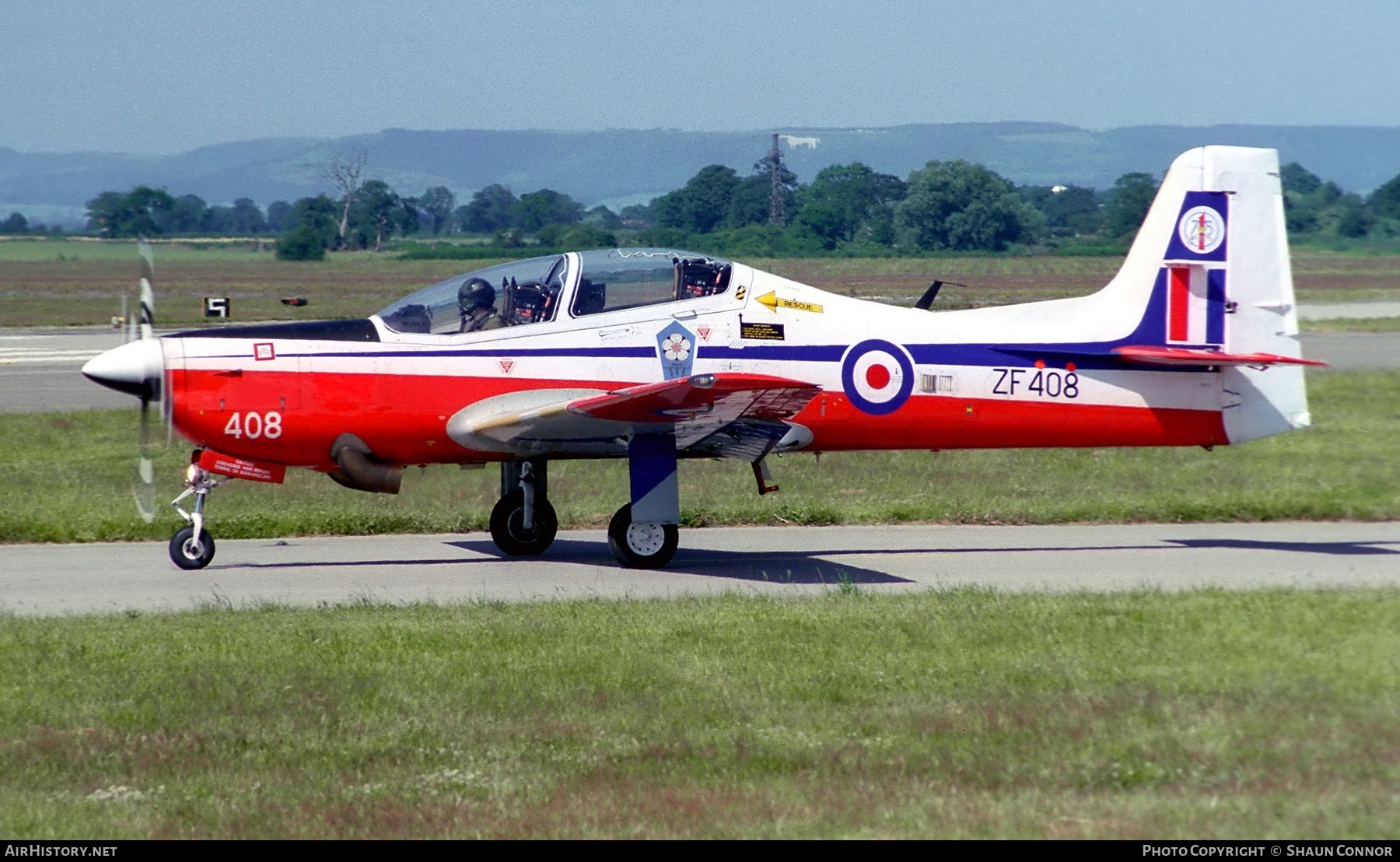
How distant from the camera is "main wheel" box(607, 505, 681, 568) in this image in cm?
1084

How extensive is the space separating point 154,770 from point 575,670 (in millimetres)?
2127

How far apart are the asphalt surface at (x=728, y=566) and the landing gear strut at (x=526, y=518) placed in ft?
0.56

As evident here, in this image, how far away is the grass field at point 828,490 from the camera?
41.5ft

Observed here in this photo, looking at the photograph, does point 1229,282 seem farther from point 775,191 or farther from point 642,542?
point 775,191

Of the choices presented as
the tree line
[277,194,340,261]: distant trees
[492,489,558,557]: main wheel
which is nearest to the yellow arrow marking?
[492,489,558,557]: main wheel

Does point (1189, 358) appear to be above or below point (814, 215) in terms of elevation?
below

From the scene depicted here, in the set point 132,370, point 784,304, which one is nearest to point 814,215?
point 784,304

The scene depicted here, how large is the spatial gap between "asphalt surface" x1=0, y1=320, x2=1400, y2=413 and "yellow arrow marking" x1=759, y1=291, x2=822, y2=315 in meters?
14.1

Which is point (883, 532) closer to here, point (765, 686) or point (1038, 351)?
point (1038, 351)

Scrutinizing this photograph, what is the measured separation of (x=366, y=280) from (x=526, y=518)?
126 feet

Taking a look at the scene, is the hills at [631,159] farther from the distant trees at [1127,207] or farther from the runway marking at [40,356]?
the runway marking at [40,356]

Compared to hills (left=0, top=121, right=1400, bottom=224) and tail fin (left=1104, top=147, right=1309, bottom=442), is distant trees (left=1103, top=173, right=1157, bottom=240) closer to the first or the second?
hills (left=0, top=121, right=1400, bottom=224)

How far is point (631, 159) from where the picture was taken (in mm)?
110812

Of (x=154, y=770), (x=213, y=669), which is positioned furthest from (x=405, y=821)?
(x=213, y=669)
